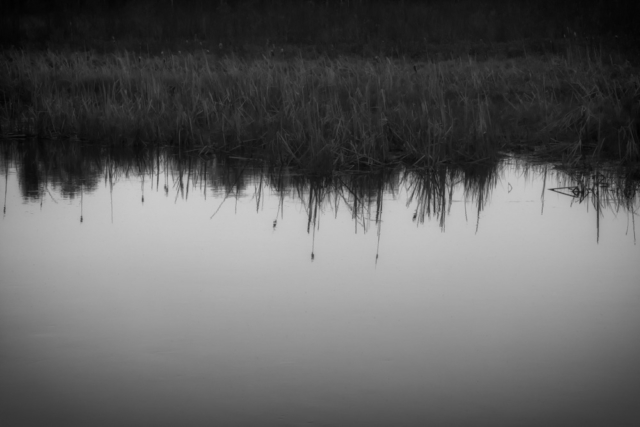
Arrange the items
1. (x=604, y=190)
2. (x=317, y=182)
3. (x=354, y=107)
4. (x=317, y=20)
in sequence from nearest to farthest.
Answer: (x=604, y=190)
(x=317, y=182)
(x=354, y=107)
(x=317, y=20)

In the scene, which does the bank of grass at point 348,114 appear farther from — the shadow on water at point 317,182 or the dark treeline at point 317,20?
the dark treeline at point 317,20

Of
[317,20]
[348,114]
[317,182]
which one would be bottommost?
[317,182]

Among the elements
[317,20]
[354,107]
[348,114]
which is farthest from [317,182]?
A: [317,20]

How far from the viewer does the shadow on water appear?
16.0 ft

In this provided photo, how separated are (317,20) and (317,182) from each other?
16.5m

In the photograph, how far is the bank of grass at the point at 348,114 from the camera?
649 cm

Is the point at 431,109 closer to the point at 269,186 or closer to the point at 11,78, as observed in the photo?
the point at 269,186

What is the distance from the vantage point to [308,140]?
21.3ft

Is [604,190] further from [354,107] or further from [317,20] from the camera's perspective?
[317,20]

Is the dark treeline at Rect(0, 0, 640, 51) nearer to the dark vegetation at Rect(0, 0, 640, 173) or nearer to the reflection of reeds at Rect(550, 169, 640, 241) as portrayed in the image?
the dark vegetation at Rect(0, 0, 640, 173)

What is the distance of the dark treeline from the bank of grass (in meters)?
8.66

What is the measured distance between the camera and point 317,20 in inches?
844

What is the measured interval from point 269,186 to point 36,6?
19566mm

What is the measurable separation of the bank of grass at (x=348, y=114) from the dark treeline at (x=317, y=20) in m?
8.66
